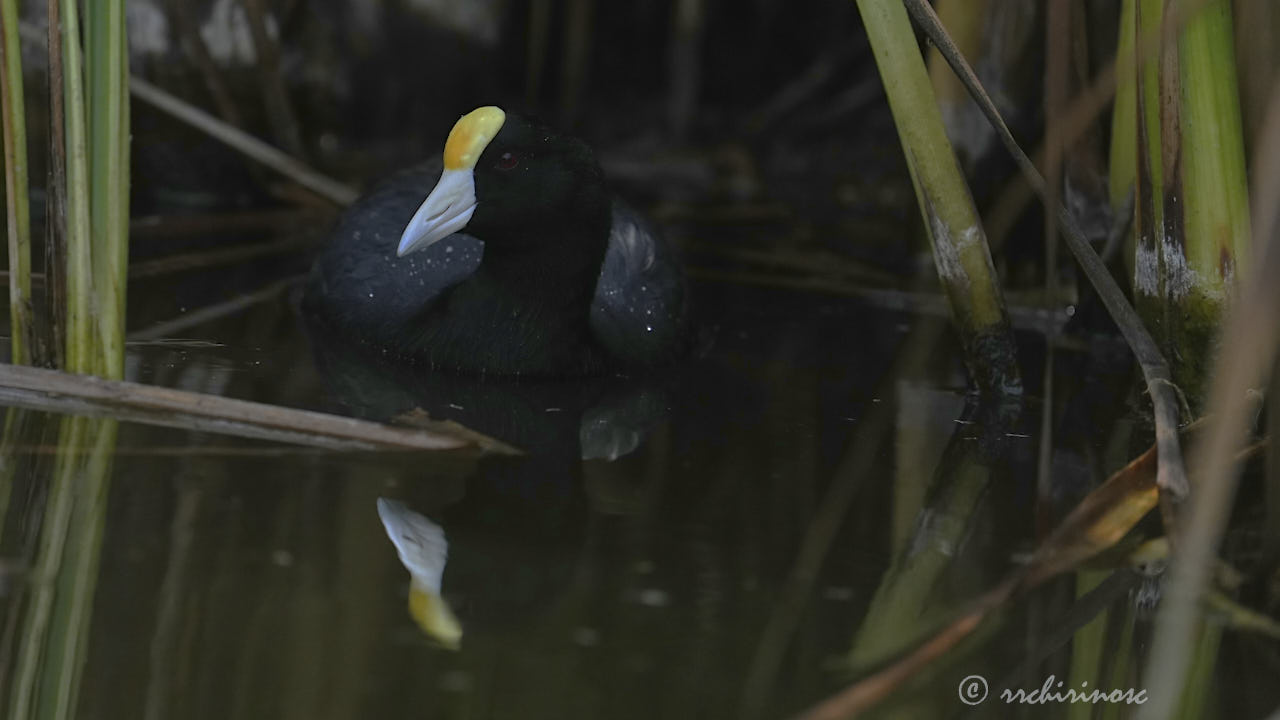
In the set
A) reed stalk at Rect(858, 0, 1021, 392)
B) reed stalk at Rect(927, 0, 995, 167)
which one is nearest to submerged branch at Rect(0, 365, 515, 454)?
reed stalk at Rect(858, 0, 1021, 392)

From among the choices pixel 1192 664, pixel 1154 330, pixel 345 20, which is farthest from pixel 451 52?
pixel 1192 664

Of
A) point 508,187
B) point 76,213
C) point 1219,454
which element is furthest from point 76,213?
point 1219,454

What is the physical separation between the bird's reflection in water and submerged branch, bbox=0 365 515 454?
0.09 meters

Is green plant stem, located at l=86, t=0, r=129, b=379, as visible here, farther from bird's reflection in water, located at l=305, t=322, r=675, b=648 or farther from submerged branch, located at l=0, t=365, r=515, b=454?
bird's reflection in water, located at l=305, t=322, r=675, b=648

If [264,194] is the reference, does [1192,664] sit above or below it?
below

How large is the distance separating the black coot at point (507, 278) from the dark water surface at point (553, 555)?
171 millimetres

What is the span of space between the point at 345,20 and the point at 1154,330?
311cm

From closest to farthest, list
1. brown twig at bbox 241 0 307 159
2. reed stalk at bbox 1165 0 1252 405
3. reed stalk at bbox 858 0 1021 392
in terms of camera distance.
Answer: reed stalk at bbox 1165 0 1252 405 → reed stalk at bbox 858 0 1021 392 → brown twig at bbox 241 0 307 159

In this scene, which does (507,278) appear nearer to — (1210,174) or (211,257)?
(211,257)

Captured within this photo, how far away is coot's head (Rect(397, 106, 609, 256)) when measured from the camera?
2781 millimetres

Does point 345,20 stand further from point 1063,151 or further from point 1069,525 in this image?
point 1069,525

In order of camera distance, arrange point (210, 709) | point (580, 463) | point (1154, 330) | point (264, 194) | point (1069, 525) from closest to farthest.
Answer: point (210, 709), point (1069, 525), point (580, 463), point (1154, 330), point (264, 194)

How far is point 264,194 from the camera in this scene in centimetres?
439

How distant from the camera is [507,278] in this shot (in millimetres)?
2992
